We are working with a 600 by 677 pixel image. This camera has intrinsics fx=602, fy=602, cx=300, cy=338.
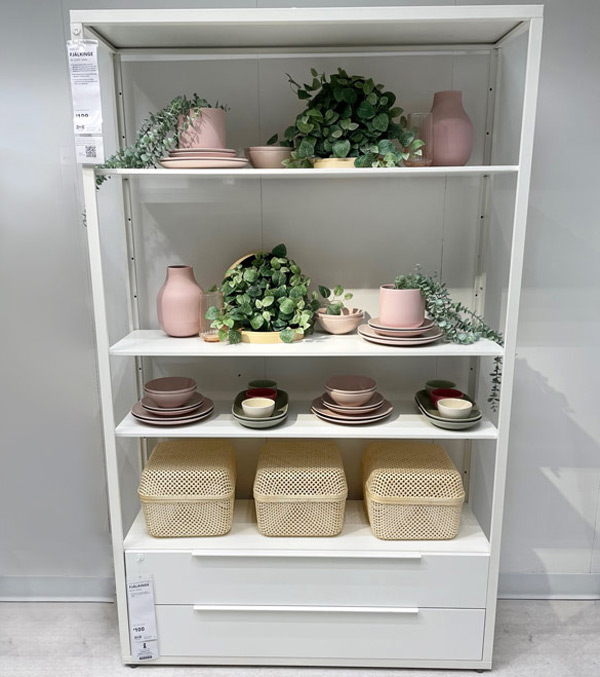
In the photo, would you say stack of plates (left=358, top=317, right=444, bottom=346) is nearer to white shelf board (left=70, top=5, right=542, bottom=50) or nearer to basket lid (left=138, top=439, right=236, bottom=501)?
basket lid (left=138, top=439, right=236, bottom=501)

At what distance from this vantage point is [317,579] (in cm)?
173

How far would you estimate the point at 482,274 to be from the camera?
190 cm

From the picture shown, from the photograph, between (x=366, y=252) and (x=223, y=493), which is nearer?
(x=223, y=493)

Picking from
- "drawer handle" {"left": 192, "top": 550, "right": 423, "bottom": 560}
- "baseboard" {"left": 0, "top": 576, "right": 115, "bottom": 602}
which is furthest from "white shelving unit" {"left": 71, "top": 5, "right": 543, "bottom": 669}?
"baseboard" {"left": 0, "top": 576, "right": 115, "bottom": 602}

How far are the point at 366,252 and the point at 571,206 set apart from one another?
646 mm

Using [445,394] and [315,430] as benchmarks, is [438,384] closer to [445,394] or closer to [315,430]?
[445,394]

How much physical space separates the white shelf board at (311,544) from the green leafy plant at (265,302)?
594 millimetres

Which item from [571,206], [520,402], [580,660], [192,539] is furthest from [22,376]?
[580,660]

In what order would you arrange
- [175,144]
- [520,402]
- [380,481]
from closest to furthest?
[175,144]
[380,481]
[520,402]

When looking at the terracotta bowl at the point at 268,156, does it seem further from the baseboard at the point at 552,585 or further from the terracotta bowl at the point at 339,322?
the baseboard at the point at 552,585

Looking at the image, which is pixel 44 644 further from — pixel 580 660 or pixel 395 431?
pixel 580 660

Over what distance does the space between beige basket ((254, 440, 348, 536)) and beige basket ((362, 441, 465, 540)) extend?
101mm

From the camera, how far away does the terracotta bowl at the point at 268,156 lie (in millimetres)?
1642

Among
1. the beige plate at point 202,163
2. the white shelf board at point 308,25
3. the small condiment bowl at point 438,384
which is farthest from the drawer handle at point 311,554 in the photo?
the white shelf board at point 308,25
